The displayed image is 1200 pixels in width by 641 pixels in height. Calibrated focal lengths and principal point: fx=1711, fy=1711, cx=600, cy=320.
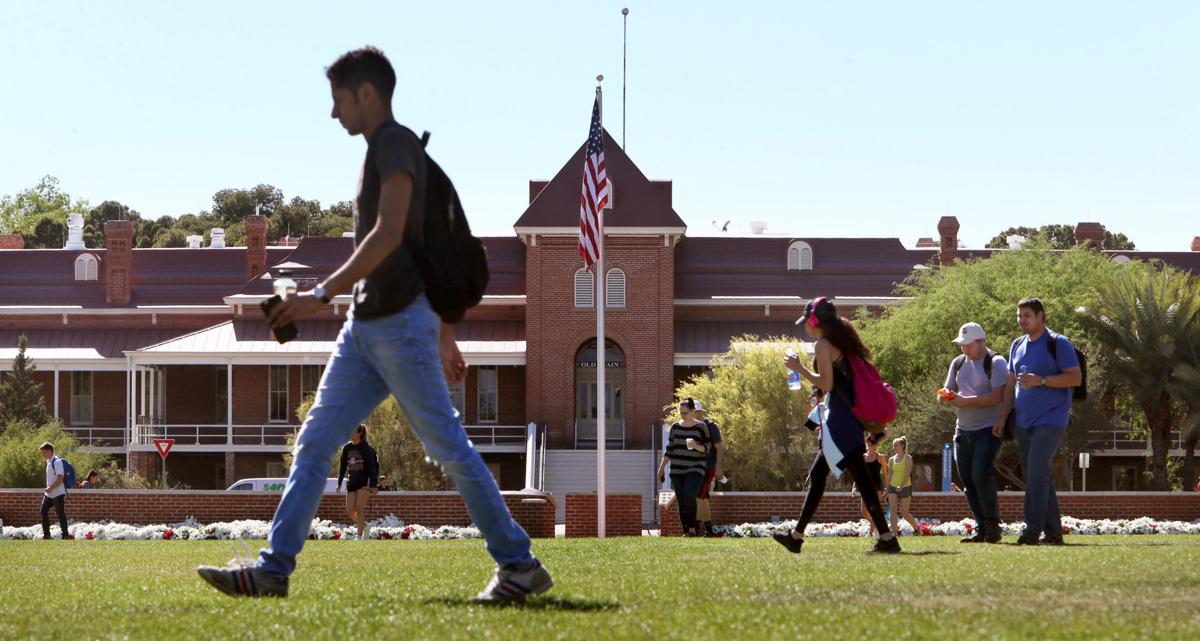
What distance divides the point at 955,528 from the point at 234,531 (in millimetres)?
10329

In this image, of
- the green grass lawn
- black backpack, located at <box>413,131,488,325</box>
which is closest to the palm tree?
the green grass lawn

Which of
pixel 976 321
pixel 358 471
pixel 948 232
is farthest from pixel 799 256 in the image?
pixel 358 471

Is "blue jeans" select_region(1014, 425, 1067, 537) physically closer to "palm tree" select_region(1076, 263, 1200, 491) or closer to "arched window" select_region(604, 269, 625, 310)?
"palm tree" select_region(1076, 263, 1200, 491)

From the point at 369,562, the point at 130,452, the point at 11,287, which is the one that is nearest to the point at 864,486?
the point at 369,562

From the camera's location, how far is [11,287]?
60844mm

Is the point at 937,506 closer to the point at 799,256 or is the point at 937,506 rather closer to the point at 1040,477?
the point at 1040,477

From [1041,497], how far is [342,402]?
659 cm

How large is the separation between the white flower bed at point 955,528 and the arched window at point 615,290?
27618 millimetres

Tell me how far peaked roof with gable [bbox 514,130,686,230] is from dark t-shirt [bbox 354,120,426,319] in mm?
45127

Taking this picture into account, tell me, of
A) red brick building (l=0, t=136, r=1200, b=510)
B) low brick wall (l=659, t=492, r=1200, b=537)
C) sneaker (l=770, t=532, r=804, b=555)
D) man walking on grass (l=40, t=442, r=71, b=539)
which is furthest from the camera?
red brick building (l=0, t=136, r=1200, b=510)

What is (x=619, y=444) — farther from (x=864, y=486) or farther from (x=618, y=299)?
(x=864, y=486)

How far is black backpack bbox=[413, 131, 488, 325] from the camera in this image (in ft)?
21.2

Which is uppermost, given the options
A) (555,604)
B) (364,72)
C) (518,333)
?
(364,72)

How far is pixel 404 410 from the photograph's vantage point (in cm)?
654
